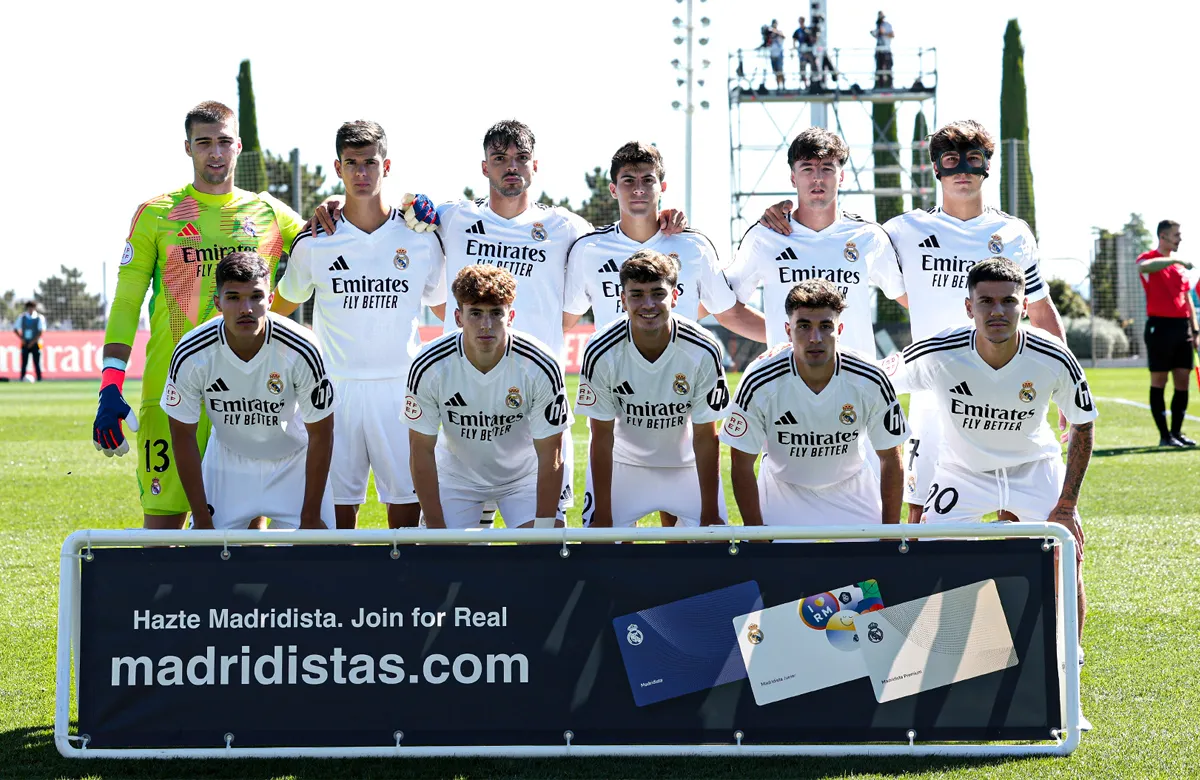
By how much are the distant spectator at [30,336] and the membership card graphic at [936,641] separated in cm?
2487

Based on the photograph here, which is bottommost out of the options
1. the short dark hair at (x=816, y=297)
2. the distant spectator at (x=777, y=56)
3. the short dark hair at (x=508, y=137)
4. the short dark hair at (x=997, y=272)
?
the short dark hair at (x=816, y=297)

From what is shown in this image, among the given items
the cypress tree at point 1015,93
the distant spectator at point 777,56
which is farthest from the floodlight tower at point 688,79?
the cypress tree at point 1015,93

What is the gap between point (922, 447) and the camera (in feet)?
17.7

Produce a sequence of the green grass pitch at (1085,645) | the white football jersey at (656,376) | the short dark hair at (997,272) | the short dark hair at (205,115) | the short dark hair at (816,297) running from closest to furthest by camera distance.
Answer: the green grass pitch at (1085,645), the short dark hair at (816,297), the short dark hair at (997,272), the white football jersey at (656,376), the short dark hair at (205,115)

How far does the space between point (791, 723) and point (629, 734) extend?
0.53 meters

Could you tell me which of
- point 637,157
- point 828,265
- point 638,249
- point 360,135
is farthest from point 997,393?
point 360,135

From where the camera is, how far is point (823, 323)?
175 inches

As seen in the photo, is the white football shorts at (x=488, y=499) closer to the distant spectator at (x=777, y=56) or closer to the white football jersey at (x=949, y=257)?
the white football jersey at (x=949, y=257)

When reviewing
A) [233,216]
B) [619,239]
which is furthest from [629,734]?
[233,216]

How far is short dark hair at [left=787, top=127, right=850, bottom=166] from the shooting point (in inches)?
212

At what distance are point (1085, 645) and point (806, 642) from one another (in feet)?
6.59

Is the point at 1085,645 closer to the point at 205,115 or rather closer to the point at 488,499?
the point at 488,499

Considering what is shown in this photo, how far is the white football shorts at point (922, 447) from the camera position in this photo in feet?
17.4

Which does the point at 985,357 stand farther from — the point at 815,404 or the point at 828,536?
the point at 828,536
